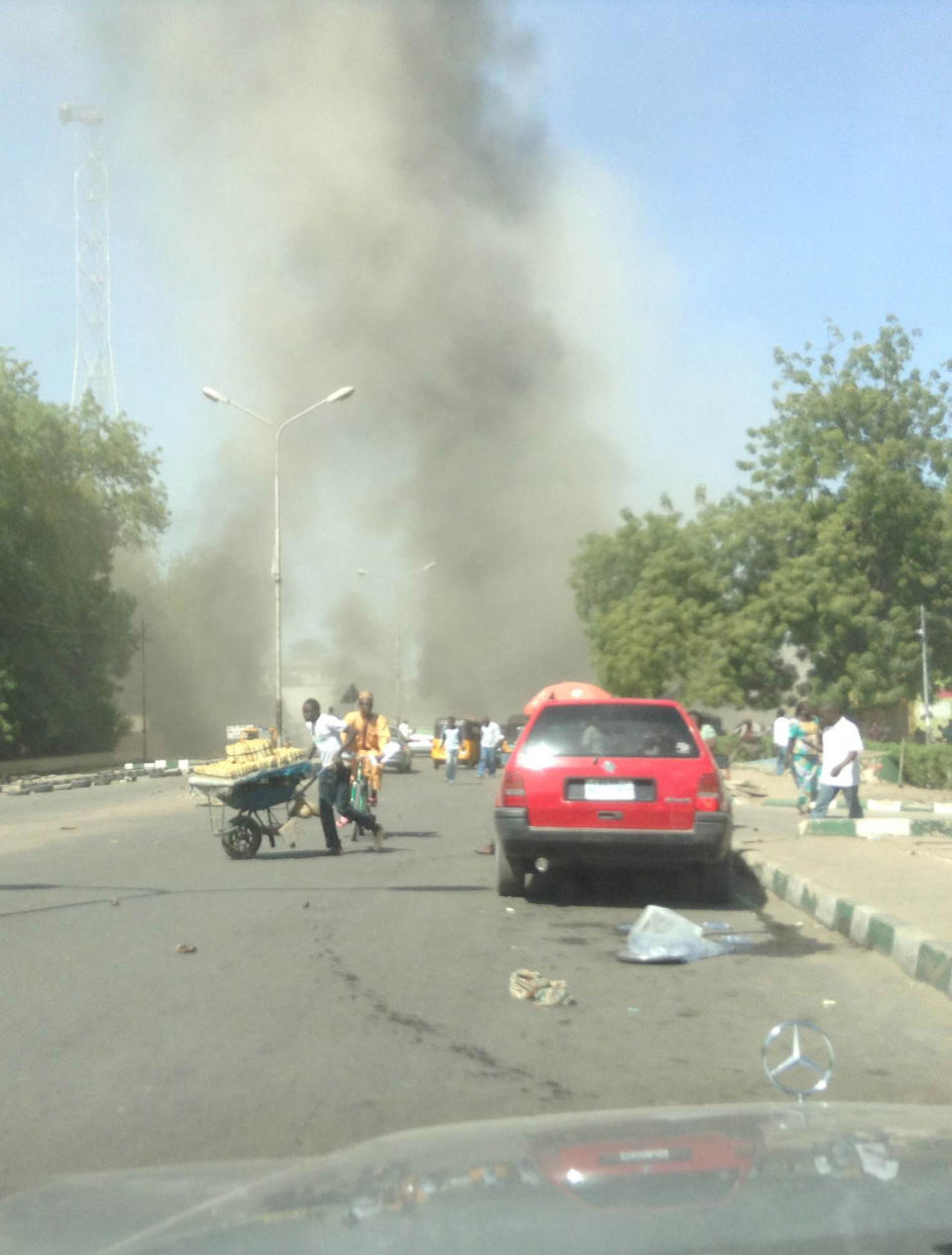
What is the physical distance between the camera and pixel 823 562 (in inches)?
1901

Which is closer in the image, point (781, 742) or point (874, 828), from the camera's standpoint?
point (874, 828)

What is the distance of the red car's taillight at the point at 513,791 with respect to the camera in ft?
34.4

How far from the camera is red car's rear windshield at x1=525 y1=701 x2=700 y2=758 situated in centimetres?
1068

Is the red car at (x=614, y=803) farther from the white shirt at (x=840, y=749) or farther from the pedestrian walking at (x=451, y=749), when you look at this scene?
the pedestrian walking at (x=451, y=749)

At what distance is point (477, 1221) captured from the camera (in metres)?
2.54

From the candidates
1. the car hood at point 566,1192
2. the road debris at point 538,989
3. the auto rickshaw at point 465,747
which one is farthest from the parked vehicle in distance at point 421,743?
the car hood at point 566,1192

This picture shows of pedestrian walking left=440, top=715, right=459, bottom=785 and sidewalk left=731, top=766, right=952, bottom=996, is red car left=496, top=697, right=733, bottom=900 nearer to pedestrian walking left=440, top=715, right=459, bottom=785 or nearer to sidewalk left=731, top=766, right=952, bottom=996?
sidewalk left=731, top=766, right=952, bottom=996

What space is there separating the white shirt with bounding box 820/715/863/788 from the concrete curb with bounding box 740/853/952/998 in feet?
13.2

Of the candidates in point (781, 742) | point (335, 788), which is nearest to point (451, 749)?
point (781, 742)

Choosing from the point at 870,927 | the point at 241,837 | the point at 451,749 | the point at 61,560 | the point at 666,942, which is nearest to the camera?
the point at 666,942

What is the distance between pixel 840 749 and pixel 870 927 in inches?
286

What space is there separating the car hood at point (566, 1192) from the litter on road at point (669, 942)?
471cm

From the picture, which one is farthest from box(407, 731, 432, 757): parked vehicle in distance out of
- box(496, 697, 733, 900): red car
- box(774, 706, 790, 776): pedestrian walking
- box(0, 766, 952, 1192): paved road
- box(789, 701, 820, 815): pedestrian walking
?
box(496, 697, 733, 900): red car

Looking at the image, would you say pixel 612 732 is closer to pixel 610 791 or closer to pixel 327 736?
pixel 610 791
